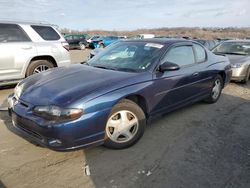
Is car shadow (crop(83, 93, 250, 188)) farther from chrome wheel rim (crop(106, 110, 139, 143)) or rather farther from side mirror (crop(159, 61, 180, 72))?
side mirror (crop(159, 61, 180, 72))

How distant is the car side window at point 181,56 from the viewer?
4.49 metres

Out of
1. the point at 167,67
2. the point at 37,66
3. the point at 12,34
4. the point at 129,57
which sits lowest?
the point at 37,66

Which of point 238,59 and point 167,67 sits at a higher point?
point 167,67

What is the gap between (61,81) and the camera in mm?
3707

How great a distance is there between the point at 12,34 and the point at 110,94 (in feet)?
15.6

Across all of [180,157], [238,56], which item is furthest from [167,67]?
[238,56]

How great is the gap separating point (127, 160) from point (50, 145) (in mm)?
1001

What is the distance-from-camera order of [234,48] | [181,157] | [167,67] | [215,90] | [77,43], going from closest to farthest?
1. [181,157]
2. [167,67]
3. [215,90]
4. [234,48]
5. [77,43]

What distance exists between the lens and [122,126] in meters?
3.65

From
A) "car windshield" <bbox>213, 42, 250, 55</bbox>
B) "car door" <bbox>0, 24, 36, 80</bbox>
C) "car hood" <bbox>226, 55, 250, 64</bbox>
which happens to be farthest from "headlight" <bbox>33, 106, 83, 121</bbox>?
"car windshield" <bbox>213, 42, 250, 55</bbox>

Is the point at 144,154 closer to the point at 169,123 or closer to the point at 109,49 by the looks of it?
the point at 169,123

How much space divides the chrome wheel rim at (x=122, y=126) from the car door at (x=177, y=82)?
1.67 feet

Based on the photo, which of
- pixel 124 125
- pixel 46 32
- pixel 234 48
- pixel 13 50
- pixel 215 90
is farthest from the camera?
pixel 234 48

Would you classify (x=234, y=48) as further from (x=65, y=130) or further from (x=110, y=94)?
(x=65, y=130)
